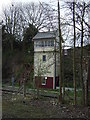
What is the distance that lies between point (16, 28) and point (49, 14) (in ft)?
43.8

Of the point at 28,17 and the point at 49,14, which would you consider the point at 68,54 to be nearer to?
the point at 49,14

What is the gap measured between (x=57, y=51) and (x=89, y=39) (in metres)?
2.00

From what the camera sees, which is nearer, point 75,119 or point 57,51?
point 75,119

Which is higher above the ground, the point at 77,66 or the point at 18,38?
the point at 18,38

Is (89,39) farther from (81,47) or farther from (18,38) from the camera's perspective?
(18,38)

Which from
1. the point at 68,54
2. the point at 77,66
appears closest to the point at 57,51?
the point at 68,54

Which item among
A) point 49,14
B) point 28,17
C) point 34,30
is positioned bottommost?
point 49,14

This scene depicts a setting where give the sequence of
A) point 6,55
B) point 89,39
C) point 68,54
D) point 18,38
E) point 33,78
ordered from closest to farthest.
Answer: point 89,39 → point 68,54 → point 6,55 → point 33,78 → point 18,38

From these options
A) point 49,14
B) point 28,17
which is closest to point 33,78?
point 49,14

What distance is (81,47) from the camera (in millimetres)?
7406

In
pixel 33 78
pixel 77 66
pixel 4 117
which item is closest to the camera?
pixel 4 117

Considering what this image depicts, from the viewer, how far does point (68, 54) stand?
8.73 metres

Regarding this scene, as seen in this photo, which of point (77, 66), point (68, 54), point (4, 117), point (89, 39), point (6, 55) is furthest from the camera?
point (6, 55)

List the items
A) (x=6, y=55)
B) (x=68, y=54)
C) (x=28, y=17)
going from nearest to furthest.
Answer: (x=68, y=54) < (x=6, y=55) < (x=28, y=17)
